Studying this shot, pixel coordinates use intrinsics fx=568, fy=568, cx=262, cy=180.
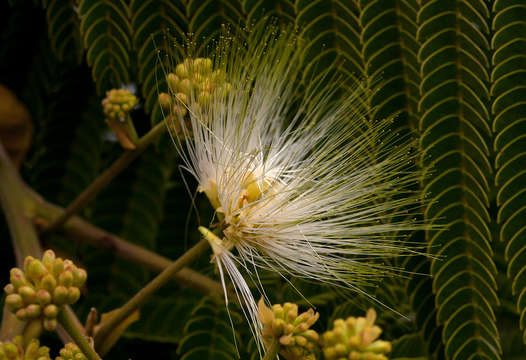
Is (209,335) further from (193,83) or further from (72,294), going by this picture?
(193,83)

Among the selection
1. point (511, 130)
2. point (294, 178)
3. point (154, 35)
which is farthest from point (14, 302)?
point (511, 130)

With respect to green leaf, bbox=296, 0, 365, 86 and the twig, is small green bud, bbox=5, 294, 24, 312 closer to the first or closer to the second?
the twig

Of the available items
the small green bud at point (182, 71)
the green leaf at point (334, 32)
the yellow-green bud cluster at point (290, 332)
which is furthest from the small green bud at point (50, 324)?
the green leaf at point (334, 32)

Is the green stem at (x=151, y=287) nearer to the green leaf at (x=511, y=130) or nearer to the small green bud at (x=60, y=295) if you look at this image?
the small green bud at (x=60, y=295)

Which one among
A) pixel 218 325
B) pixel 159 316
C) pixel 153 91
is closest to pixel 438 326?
pixel 218 325

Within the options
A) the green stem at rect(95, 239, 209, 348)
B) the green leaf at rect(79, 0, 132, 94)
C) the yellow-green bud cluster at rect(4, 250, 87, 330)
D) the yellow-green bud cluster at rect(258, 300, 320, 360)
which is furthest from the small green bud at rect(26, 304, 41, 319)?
the green leaf at rect(79, 0, 132, 94)
